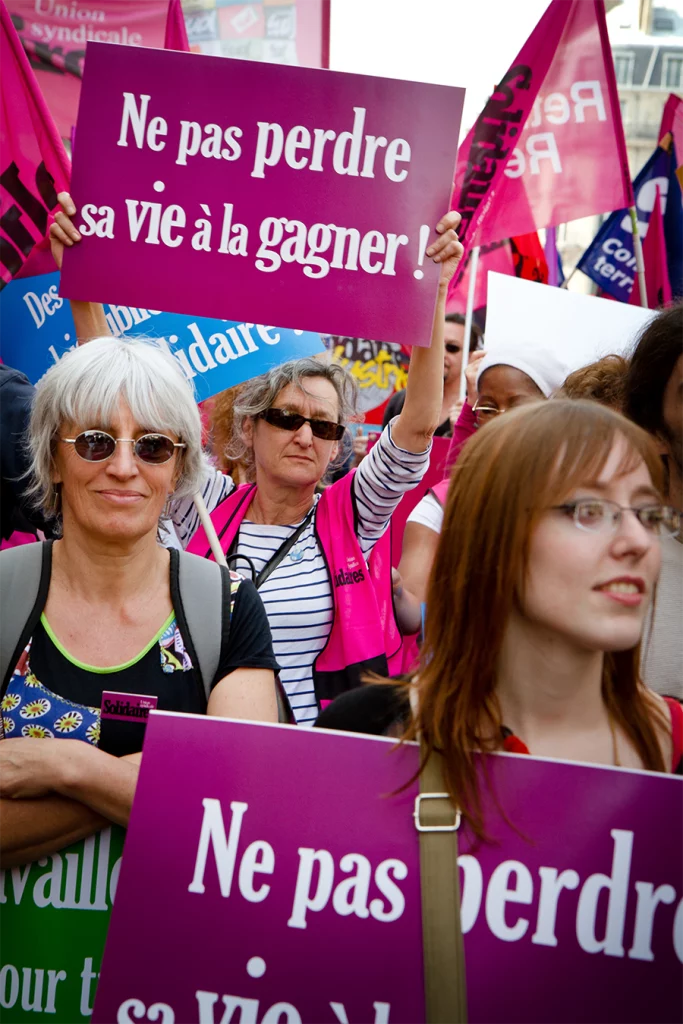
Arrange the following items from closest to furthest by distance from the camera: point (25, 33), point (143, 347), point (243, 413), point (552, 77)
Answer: point (143, 347)
point (243, 413)
point (552, 77)
point (25, 33)

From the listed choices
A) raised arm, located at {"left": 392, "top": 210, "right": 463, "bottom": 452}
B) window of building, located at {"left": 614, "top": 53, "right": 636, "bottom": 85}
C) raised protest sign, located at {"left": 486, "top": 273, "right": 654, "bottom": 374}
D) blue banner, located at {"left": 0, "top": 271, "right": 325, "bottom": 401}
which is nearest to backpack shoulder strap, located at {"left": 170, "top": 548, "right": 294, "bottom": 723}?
raised arm, located at {"left": 392, "top": 210, "right": 463, "bottom": 452}

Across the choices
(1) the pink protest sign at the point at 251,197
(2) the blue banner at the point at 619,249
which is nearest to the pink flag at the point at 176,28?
A: (1) the pink protest sign at the point at 251,197

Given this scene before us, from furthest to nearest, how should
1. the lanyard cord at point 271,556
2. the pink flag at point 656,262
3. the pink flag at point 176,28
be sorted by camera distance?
1. the pink flag at point 656,262
2. the pink flag at point 176,28
3. the lanyard cord at point 271,556

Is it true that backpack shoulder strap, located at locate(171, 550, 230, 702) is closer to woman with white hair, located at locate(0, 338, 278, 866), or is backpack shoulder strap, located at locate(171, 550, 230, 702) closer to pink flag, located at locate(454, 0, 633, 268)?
woman with white hair, located at locate(0, 338, 278, 866)

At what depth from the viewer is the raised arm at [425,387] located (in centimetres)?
302

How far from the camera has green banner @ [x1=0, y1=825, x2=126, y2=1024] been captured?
6.59 feet

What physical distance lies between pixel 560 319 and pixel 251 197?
5.62ft

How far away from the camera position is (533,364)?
3732 millimetres

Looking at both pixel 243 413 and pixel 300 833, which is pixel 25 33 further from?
pixel 300 833

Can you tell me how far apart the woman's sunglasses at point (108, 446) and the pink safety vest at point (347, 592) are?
0.93 m

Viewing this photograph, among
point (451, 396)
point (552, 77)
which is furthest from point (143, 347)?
point (451, 396)

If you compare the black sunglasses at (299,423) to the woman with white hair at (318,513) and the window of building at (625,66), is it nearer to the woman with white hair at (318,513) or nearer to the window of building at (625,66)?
the woman with white hair at (318,513)

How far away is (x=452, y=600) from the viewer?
177 centimetres

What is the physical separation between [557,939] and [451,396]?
4.71 meters
